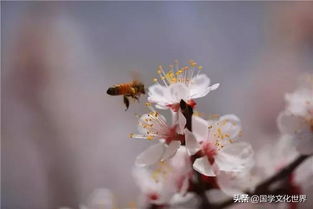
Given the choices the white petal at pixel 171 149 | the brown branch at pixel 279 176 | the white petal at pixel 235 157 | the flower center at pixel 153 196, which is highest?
the white petal at pixel 171 149

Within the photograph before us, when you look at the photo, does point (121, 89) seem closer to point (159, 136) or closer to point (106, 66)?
point (159, 136)

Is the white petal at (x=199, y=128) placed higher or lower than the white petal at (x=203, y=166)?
higher

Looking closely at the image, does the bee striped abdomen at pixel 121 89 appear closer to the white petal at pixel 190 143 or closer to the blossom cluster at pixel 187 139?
the blossom cluster at pixel 187 139

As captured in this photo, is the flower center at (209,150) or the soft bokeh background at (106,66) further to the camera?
the soft bokeh background at (106,66)

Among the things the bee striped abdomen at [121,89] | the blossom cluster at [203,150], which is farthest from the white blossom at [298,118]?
the bee striped abdomen at [121,89]

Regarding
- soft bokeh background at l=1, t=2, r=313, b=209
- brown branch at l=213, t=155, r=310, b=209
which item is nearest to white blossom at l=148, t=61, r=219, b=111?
brown branch at l=213, t=155, r=310, b=209

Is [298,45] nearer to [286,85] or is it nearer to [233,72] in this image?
[286,85]

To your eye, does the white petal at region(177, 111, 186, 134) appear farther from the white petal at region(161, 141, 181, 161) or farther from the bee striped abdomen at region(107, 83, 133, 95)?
the bee striped abdomen at region(107, 83, 133, 95)

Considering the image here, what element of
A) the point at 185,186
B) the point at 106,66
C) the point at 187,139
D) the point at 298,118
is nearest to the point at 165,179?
the point at 185,186
